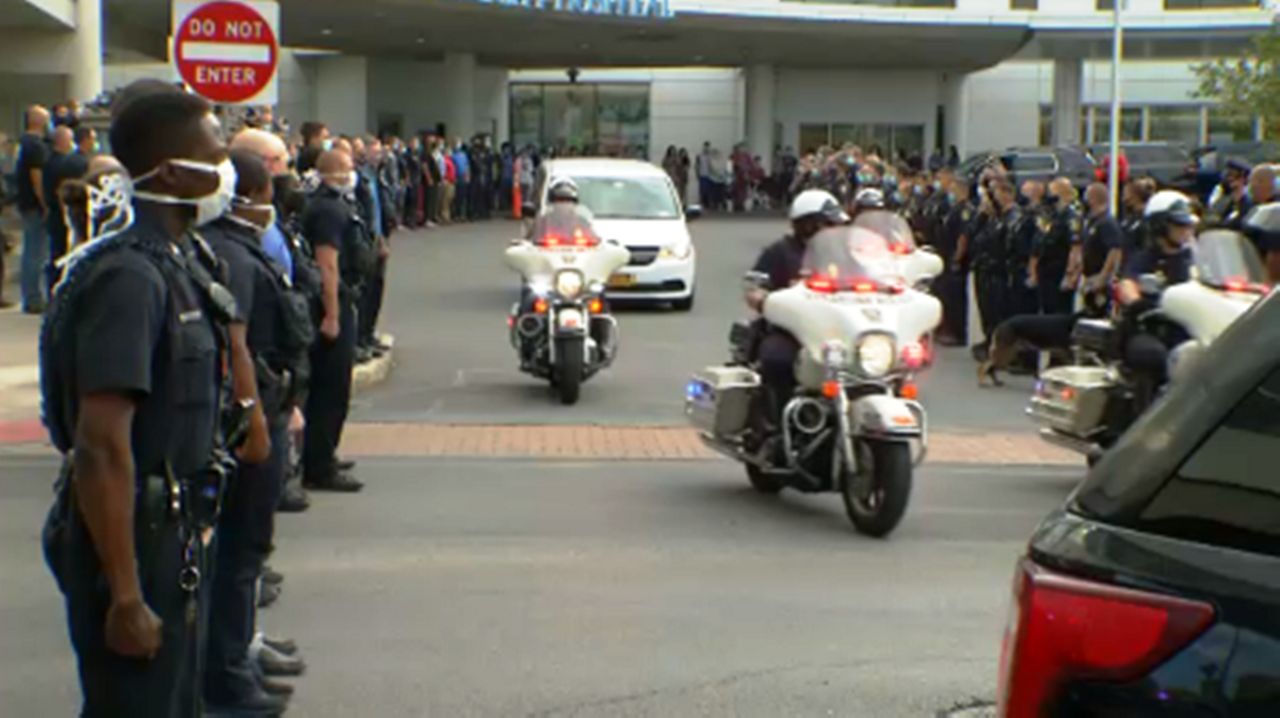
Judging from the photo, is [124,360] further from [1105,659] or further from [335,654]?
[335,654]

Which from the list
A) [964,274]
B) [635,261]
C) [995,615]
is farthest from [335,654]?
[635,261]

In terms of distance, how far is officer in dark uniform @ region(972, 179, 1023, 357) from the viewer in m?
17.6

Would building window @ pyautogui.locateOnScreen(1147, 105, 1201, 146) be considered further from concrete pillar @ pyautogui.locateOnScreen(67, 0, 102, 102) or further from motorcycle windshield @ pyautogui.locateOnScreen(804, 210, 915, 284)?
motorcycle windshield @ pyautogui.locateOnScreen(804, 210, 915, 284)

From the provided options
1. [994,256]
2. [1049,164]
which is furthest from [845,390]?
[1049,164]

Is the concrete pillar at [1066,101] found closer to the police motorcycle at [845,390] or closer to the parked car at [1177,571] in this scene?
the police motorcycle at [845,390]

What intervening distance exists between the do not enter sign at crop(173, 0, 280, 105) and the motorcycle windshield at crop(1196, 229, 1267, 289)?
640 cm

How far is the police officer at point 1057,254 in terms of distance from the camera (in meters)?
16.5

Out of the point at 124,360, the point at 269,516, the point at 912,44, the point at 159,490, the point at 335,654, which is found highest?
the point at 912,44

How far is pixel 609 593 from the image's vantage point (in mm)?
7754

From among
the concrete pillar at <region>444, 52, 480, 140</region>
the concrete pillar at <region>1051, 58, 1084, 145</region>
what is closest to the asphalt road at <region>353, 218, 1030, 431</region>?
the concrete pillar at <region>444, 52, 480, 140</region>

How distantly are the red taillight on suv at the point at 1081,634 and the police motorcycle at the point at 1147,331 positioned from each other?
6.77 m

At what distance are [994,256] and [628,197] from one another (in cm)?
606

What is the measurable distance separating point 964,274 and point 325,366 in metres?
10.6

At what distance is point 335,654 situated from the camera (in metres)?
6.77
